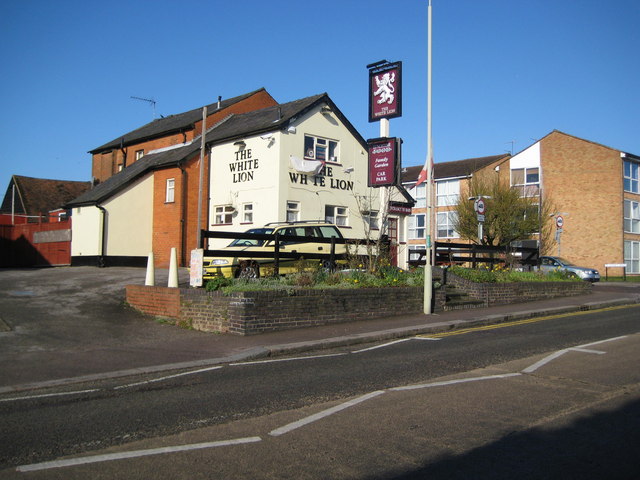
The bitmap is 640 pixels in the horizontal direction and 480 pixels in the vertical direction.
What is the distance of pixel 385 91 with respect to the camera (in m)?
18.0

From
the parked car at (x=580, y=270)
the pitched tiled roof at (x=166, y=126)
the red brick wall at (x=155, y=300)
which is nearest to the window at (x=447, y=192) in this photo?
the parked car at (x=580, y=270)

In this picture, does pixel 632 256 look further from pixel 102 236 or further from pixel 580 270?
pixel 102 236

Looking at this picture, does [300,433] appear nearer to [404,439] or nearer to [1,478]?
[404,439]

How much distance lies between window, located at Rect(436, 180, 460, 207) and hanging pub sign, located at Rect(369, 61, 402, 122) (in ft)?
112

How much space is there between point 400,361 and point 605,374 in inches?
113

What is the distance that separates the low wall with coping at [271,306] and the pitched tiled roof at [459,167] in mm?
35198

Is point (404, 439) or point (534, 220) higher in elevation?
point (534, 220)

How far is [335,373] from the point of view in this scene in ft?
26.4

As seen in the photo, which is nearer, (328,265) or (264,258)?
(264,258)

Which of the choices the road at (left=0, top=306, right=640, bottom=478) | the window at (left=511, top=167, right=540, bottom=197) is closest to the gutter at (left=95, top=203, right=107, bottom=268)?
the road at (left=0, top=306, right=640, bottom=478)

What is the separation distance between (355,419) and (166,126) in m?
32.8

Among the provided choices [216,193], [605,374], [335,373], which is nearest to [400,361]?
[335,373]

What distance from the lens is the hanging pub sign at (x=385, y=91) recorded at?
58.3ft

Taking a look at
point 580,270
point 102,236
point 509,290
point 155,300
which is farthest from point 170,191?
point 580,270
